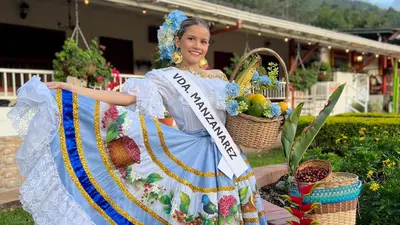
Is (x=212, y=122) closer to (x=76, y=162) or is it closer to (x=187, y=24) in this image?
(x=187, y=24)

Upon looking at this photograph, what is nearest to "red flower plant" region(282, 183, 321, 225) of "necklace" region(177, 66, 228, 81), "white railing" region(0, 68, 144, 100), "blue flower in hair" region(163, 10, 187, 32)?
"necklace" region(177, 66, 228, 81)

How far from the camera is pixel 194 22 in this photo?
7.02ft

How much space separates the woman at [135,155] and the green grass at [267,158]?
3908mm

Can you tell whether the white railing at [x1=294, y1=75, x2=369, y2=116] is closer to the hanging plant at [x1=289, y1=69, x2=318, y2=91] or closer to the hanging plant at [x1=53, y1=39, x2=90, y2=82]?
the hanging plant at [x1=289, y1=69, x2=318, y2=91]

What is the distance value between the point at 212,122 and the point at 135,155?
1.43 feet

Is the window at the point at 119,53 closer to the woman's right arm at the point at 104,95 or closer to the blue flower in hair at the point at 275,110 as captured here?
the woman's right arm at the point at 104,95

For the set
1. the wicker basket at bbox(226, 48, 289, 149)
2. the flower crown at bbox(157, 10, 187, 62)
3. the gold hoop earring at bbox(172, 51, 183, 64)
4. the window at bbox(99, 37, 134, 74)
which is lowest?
the wicker basket at bbox(226, 48, 289, 149)

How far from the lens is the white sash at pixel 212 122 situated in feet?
6.72

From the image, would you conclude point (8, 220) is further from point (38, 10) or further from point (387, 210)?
point (38, 10)

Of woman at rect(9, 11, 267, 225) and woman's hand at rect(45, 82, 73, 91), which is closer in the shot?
woman at rect(9, 11, 267, 225)

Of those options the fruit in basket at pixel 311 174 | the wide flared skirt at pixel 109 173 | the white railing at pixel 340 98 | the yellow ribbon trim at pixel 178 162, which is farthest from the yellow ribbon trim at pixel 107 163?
the white railing at pixel 340 98

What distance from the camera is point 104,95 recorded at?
2.04 m

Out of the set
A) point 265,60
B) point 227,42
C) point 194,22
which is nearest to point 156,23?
point 227,42

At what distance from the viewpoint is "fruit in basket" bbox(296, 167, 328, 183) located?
7.18 feet
